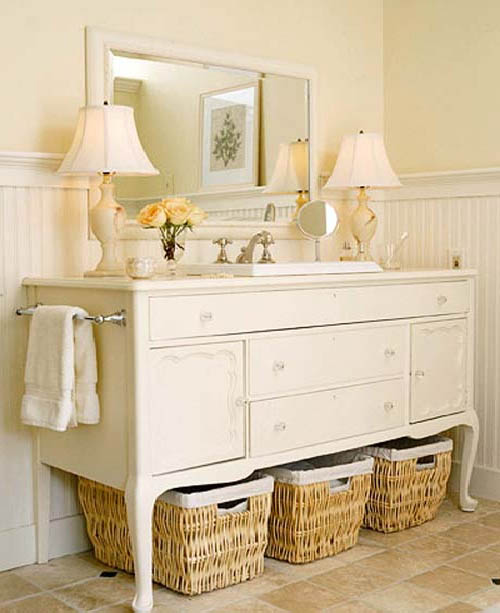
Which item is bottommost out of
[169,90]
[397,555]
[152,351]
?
[397,555]

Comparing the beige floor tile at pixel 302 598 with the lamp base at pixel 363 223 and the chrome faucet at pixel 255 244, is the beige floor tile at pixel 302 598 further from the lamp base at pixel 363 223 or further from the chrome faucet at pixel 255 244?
the lamp base at pixel 363 223

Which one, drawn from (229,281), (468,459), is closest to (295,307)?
(229,281)

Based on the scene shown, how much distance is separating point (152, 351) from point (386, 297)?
953 mm

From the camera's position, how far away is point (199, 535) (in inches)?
106

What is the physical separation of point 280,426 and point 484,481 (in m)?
1.22

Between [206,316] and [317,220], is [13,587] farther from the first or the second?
[317,220]

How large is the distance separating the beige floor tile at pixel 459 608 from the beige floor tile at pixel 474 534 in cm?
52

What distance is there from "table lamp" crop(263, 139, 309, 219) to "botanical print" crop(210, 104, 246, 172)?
0.18 m

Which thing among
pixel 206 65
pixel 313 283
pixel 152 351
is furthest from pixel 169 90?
pixel 152 351

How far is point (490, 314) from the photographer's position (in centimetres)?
367

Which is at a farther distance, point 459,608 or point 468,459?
point 468,459

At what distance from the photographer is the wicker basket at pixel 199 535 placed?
2.70 meters

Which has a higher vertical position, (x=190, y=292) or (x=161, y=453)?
(x=190, y=292)

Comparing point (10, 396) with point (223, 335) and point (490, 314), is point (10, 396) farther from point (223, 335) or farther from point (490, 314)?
point (490, 314)
